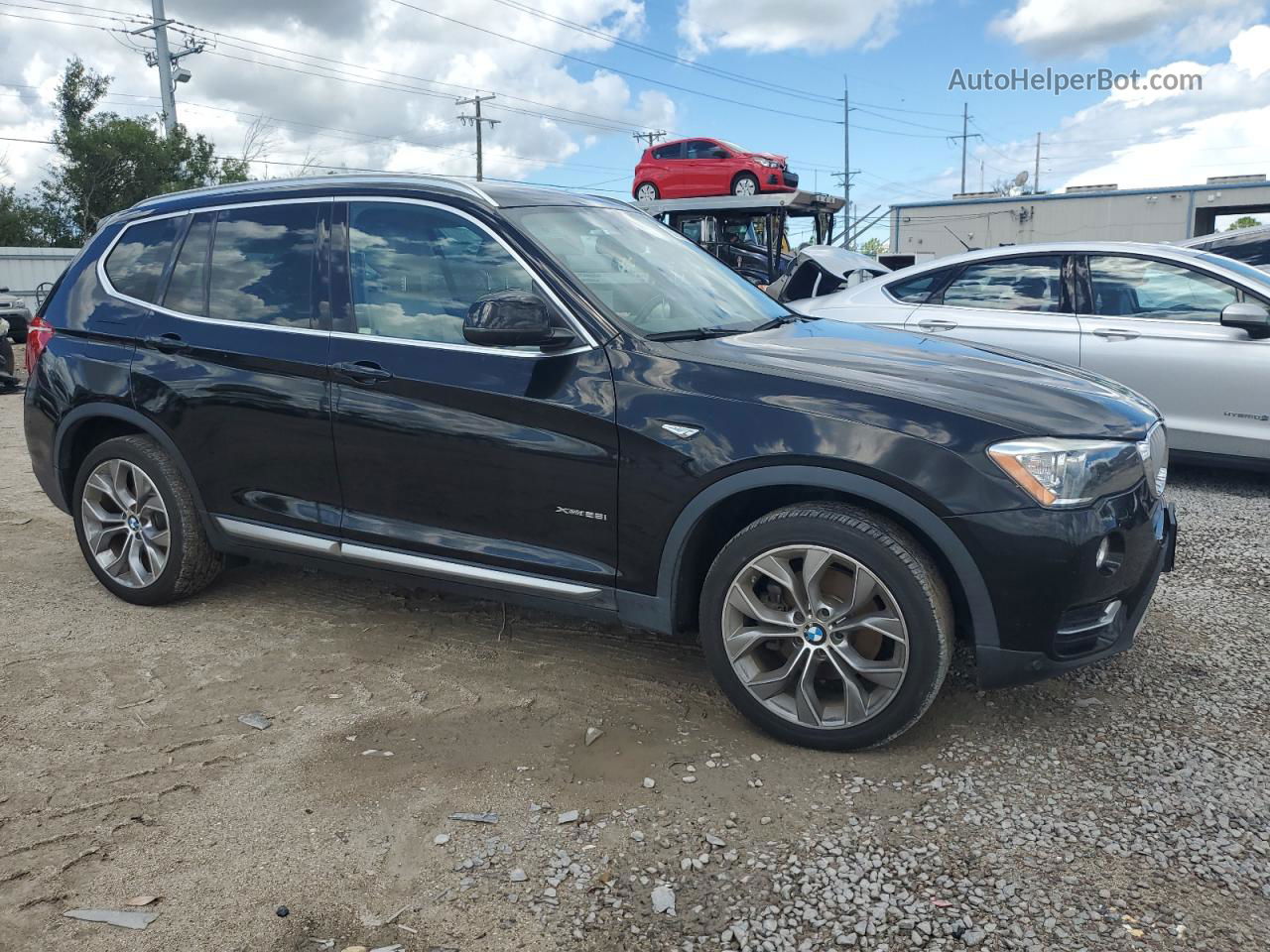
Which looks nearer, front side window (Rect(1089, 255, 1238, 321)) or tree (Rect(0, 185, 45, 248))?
front side window (Rect(1089, 255, 1238, 321))

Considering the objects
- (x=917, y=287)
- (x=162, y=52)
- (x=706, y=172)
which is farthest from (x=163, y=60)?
(x=917, y=287)

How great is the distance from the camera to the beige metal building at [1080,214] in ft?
147

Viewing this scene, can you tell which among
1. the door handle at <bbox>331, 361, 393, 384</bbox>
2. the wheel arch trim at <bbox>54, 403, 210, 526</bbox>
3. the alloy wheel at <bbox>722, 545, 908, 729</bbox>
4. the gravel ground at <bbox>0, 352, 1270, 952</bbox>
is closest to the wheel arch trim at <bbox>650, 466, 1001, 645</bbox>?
the alloy wheel at <bbox>722, 545, 908, 729</bbox>

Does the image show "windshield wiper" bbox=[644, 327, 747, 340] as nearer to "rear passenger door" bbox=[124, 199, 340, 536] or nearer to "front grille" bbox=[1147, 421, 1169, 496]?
"rear passenger door" bbox=[124, 199, 340, 536]

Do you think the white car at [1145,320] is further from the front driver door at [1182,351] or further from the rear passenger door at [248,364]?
the rear passenger door at [248,364]

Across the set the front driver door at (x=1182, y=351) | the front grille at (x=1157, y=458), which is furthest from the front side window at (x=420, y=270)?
the front driver door at (x=1182, y=351)

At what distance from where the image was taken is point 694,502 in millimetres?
Answer: 3105

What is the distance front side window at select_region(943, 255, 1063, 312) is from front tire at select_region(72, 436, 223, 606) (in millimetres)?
5005

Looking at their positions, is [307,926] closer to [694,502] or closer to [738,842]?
[738,842]

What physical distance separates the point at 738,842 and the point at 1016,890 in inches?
27.0

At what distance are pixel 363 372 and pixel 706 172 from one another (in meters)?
19.3

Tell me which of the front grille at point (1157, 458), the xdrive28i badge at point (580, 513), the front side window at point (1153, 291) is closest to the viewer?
the front grille at point (1157, 458)

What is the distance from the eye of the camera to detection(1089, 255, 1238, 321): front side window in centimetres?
610

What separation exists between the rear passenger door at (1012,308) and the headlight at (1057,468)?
3.58 meters
